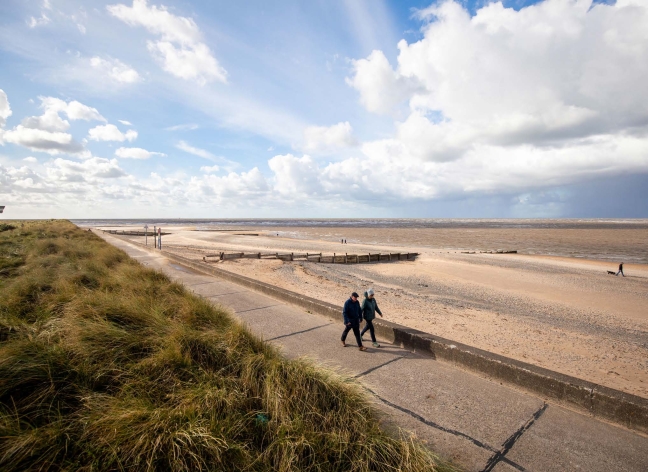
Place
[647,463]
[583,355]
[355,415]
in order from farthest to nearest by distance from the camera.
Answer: [583,355] < [355,415] < [647,463]

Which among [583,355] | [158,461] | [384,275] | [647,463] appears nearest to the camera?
[158,461]

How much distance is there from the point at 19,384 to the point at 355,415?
3262mm

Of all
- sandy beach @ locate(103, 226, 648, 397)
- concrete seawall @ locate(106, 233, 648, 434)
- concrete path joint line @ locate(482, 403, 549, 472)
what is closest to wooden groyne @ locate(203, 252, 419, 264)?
sandy beach @ locate(103, 226, 648, 397)

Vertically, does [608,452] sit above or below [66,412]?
below

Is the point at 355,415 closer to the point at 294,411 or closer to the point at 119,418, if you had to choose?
the point at 294,411

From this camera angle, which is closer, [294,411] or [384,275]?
[294,411]

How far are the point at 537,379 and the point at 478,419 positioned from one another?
1.25 meters

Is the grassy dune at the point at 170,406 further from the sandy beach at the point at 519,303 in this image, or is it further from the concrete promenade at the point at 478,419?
the sandy beach at the point at 519,303

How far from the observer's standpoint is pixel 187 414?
9.77ft

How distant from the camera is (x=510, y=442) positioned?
3.45 meters

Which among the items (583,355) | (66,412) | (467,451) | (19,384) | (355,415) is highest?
(19,384)

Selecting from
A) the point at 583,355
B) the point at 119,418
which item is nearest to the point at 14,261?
the point at 119,418

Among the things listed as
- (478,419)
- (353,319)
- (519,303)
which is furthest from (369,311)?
(519,303)

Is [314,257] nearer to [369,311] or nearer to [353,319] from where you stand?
[369,311]
